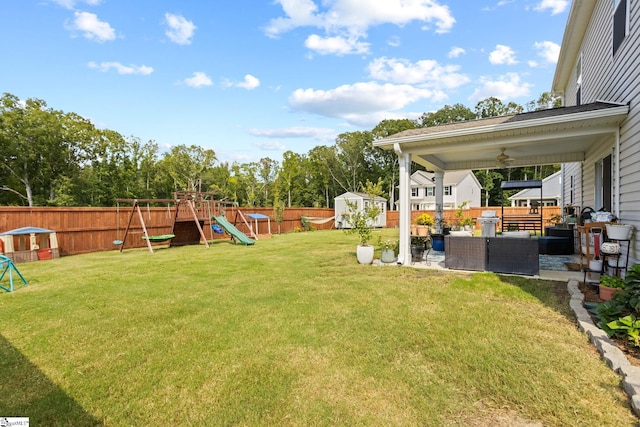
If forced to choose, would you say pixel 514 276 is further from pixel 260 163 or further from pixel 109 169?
pixel 260 163

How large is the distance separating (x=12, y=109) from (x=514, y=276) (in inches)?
1037

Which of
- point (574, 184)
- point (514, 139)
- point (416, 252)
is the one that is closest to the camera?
point (514, 139)

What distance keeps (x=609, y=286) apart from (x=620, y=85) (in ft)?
10.4

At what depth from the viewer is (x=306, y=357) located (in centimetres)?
262

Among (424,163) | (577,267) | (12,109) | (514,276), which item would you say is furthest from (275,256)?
(12,109)

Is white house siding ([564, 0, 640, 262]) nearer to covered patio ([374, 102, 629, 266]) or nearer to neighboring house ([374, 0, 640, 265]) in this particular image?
neighboring house ([374, 0, 640, 265])

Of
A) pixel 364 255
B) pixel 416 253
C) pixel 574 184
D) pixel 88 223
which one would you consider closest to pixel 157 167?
pixel 88 223

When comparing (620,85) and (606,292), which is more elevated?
(620,85)

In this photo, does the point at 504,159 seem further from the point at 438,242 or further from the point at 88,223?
the point at 88,223

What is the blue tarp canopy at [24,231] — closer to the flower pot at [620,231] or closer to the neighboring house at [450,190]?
the flower pot at [620,231]

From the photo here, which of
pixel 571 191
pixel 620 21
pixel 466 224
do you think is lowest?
pixel 466 224

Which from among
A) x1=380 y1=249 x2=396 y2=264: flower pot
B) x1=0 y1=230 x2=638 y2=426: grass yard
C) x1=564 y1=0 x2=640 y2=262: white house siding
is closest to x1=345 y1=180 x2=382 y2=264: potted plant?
x1=380 y1=249 x2=396 y2=264: flower pot

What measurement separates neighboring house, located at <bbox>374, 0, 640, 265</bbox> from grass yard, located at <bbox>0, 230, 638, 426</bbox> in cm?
215

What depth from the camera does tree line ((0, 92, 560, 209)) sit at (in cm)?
1955
